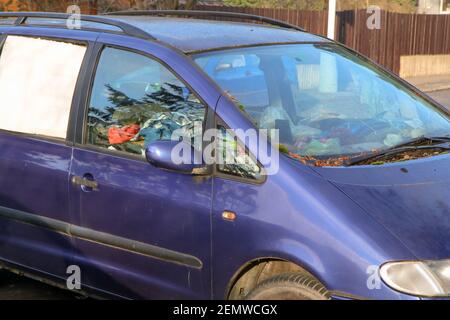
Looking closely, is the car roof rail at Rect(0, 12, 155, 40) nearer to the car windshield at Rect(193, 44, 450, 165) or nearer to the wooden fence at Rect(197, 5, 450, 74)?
the car windshield at Rect(193, 44, 450, 165)

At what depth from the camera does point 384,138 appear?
145 inches

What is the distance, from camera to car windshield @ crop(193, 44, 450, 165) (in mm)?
3529

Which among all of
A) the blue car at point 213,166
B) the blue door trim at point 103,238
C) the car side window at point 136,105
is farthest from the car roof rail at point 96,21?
the blue door trim at point 103,238

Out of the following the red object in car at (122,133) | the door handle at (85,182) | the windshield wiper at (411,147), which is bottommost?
the door handle at (85,182)

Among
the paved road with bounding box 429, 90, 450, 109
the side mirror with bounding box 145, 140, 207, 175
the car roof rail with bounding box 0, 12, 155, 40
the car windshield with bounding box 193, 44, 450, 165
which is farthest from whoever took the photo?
the paved road with bounding box 429, 90, 450, 109

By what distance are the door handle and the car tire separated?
1083 mm

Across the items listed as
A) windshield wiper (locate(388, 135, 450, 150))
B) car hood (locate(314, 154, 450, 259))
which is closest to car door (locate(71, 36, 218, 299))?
car hood (locate(314, 154, 450, 259))

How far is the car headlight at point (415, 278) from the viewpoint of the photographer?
2.81 m

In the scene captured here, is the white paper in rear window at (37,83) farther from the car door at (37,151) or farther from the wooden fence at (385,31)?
the wooden fence at (385,31)

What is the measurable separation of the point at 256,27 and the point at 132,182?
143 cm

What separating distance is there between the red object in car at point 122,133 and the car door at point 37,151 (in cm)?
27

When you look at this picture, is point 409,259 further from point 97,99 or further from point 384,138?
point 97,99

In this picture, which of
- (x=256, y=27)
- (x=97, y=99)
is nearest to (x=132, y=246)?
(x=97, y=99)
